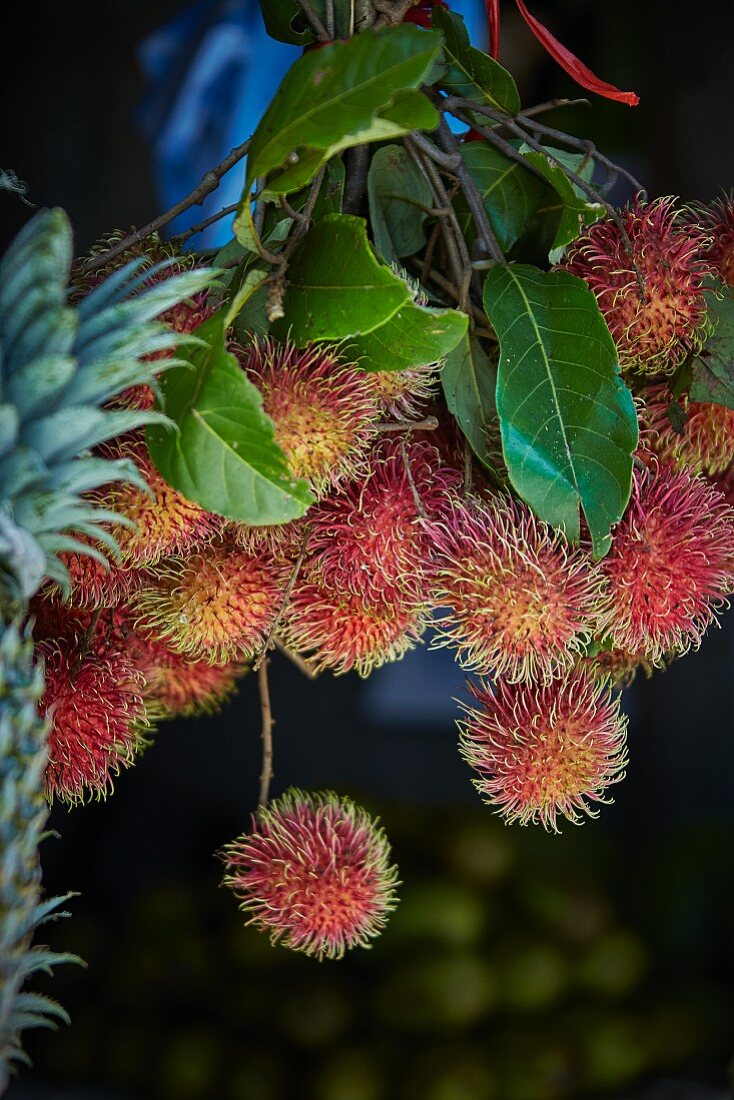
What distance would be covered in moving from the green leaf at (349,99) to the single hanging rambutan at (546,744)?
378 mm

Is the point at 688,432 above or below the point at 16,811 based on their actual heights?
below

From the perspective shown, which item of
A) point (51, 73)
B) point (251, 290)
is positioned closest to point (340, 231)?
point (251, 290)

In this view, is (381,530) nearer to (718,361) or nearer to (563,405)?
(563,405)

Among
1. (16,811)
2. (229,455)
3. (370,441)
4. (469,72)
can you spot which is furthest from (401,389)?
(16,811)

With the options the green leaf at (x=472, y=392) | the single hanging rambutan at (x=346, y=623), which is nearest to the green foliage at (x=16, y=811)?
the single hanging rambutan at (x=346, y=623)

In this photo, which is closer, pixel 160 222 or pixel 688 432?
pixel 160 222

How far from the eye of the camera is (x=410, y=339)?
0.60 meters

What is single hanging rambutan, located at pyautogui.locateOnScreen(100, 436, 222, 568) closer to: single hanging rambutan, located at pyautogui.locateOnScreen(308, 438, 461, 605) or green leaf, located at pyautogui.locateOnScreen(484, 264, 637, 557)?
single hanging rambutan, located at pyautogui.locateOnScreen(308, 438, 461, 605)

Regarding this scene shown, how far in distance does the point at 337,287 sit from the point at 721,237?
341 mm

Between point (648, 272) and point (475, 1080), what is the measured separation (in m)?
0.76

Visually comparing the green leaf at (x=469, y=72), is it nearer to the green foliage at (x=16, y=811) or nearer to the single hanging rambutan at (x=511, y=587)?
the single hanging rambutan at (x=511, y=587)

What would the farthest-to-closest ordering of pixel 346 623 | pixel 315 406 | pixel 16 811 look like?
pixel 346 623
pixel 315 406
pixel 16 811

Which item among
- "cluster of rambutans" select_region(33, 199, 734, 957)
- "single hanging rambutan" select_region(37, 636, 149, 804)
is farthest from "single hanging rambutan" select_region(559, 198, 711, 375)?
"single hanging rambutan" select_region(37, 636, 149, 804)

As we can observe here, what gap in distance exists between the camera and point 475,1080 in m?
0.92
